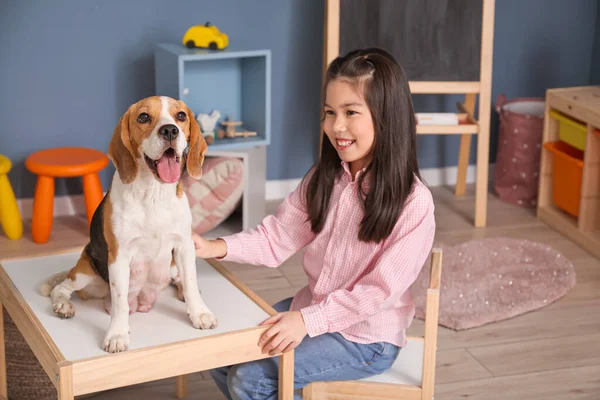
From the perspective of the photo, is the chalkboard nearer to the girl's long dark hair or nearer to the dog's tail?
the girl's long dark hair

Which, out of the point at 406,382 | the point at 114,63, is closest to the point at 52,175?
the point at 114,63

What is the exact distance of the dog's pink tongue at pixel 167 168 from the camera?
4.72 ft

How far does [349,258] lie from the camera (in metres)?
1.76


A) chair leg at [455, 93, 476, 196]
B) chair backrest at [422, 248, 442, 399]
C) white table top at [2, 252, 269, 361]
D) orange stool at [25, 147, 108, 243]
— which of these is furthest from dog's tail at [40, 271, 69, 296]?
chair leg at [455, 93, 476, 196]

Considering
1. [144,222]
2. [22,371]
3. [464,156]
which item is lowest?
[22,371]

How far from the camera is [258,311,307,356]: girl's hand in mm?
1545

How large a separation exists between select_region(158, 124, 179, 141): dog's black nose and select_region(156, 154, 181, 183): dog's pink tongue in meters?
0.04

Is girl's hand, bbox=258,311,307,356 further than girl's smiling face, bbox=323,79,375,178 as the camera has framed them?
No

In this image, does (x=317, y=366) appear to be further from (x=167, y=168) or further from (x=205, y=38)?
(x=205, y=38)

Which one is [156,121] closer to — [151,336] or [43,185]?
[151,336]

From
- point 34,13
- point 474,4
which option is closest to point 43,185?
point 34,13

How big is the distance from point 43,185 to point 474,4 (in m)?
1.69

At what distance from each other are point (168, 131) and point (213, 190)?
1.74m

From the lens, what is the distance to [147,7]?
3312 millimetres
